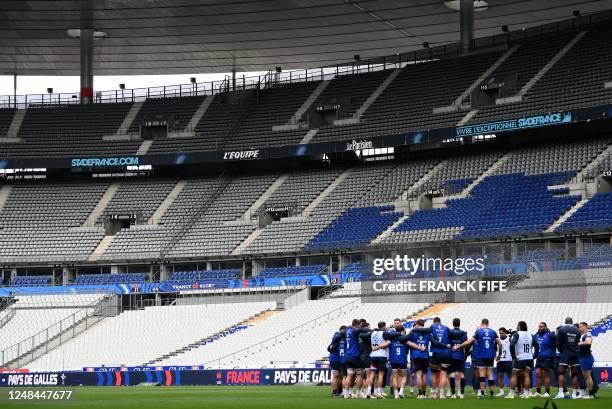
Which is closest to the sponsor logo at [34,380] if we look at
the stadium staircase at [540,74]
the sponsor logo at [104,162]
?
the sponsor logo at [104,162]

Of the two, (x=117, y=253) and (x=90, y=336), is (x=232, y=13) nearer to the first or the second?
(x=117, y=253)

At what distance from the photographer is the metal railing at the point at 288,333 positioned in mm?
48531

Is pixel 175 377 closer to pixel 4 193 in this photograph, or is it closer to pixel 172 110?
pixel 4 193

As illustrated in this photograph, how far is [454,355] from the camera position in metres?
26.9

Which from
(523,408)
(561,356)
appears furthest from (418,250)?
(523,408)

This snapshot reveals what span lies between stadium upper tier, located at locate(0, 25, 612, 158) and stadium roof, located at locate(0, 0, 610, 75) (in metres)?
2.05

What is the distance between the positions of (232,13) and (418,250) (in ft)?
75.4

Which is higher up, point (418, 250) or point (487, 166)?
Answer: point (487, 166)

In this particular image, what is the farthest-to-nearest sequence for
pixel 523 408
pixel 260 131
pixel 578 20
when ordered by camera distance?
pixel 260 131, pixel 578 20, pixel 523 408

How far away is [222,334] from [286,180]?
60.1ft

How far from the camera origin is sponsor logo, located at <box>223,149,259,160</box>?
6812cm

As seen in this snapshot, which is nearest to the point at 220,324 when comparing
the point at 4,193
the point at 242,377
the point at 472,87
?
the point at 242,377

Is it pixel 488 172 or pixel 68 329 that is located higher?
pixel 488 172

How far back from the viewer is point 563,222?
170 ft
